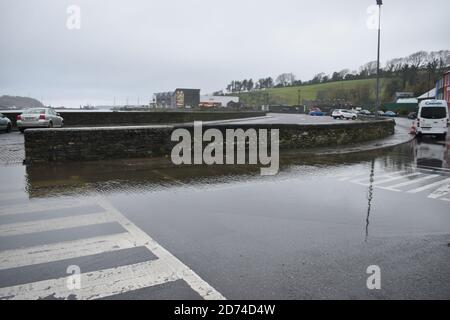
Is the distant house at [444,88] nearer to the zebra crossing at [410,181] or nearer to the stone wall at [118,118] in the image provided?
the stone wall at [118,118]

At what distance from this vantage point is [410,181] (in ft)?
33.7

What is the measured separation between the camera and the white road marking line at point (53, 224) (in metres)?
5.75

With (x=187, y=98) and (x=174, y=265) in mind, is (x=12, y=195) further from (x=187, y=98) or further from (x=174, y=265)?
(x=187, y=98)

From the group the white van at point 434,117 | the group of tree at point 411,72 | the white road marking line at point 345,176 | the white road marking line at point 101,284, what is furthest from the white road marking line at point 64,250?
the group of tree at point 411,72

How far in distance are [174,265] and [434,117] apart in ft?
81.3

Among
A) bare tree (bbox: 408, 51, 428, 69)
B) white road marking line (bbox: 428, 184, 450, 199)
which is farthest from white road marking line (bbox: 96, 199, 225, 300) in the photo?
bare tree (bbox: 408, 51, 428, 69)

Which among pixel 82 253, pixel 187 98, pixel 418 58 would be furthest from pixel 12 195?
pixel 418 58

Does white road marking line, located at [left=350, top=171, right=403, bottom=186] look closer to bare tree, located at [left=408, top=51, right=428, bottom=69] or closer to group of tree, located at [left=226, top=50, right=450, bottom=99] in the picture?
group of tree, located at [left=226, top=50, right=450, bottom=99]

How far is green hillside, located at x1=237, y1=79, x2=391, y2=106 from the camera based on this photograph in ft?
400

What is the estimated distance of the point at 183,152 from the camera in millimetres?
13938

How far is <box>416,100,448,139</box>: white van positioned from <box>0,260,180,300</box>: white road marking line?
24759mm
